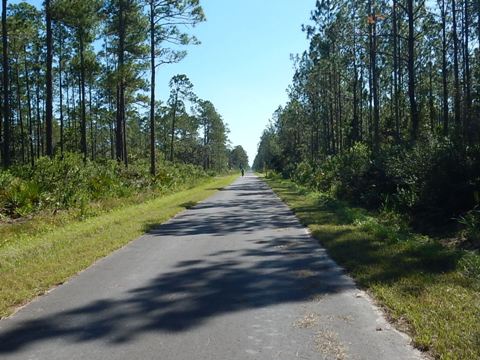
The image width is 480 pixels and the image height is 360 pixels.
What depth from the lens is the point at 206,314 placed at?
227 inches

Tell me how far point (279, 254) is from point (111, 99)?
4954cm

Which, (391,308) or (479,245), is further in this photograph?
(479,245)

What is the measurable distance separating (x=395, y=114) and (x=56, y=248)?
3016 centimetres

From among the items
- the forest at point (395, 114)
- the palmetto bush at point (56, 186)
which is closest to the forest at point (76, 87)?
the palmetto bush at point (56, 186)

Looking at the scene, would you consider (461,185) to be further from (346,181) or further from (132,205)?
(132,205)

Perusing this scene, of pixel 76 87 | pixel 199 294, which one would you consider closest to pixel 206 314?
pixel 199 294

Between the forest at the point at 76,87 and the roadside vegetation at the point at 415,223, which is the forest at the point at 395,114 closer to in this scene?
the roadside vegetation at the point at 415,223

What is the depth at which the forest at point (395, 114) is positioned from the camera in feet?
41.8

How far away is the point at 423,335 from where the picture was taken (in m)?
4.84

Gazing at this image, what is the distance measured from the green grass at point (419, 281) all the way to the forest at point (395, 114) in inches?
69.1

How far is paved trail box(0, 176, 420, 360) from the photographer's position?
468 centimetres

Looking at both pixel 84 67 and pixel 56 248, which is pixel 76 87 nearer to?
pixel 84 67

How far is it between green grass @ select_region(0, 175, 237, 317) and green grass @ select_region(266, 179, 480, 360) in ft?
15.4

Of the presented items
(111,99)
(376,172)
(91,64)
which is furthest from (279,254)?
(111,99)
